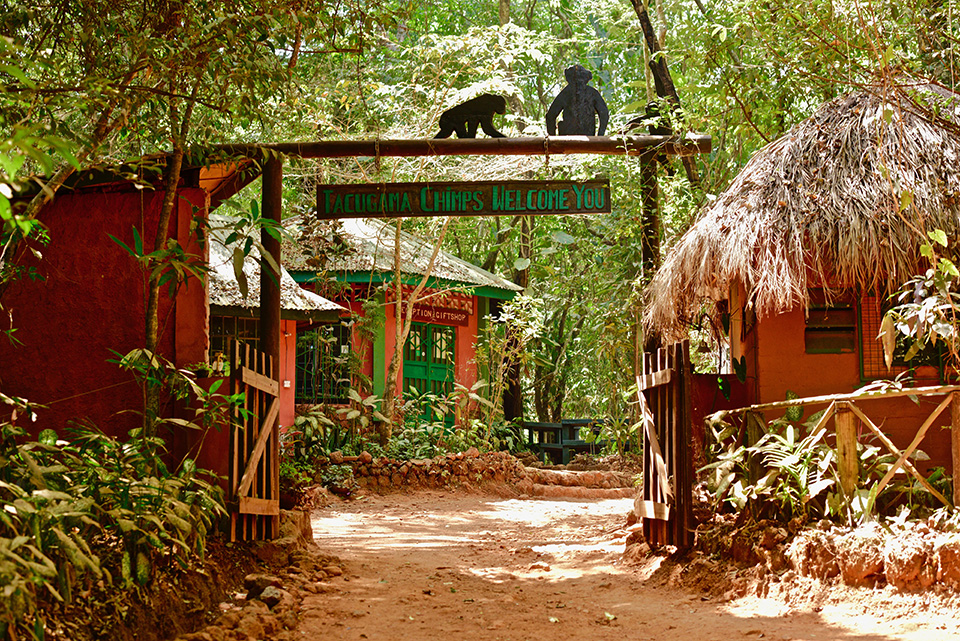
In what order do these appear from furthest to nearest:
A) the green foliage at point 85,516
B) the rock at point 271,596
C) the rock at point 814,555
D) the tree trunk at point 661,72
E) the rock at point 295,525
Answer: the tree trunk at point 661,72
the rock at point 295,525
the rock at point 814,555
the rock at point 271,596
the green foliage at point 85,516

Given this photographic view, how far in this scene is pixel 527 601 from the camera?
5.71 m

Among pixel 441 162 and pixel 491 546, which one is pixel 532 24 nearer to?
pixel 441 162

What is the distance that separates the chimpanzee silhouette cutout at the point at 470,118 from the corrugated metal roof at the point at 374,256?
6.75 meters

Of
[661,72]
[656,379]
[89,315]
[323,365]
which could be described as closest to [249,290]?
[323,365]

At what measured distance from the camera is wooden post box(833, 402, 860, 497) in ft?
18.0

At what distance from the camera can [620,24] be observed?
55.5ft

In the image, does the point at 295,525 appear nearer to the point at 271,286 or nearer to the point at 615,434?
the point at 271,286

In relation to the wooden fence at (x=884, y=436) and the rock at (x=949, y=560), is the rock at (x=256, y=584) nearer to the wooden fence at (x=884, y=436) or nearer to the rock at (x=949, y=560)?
the wooden fence at (x=884, y=436)

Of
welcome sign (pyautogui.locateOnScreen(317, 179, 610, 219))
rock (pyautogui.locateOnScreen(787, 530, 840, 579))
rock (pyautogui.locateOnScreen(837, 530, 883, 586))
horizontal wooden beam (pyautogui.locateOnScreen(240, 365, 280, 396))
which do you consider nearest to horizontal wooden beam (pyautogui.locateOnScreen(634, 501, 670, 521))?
rock (pyautogui.locateOnScreen(787, 530, 840, 579))

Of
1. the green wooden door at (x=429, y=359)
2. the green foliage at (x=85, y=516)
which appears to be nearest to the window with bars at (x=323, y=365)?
the green wooden door at (x=429, y=359)

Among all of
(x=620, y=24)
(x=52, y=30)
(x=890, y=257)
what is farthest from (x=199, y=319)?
(x=620, y=24)

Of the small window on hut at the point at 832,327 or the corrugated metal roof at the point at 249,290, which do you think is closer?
the small window on hut at the point at 832,327

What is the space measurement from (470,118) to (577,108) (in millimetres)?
928

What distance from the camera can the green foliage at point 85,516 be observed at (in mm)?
3311
